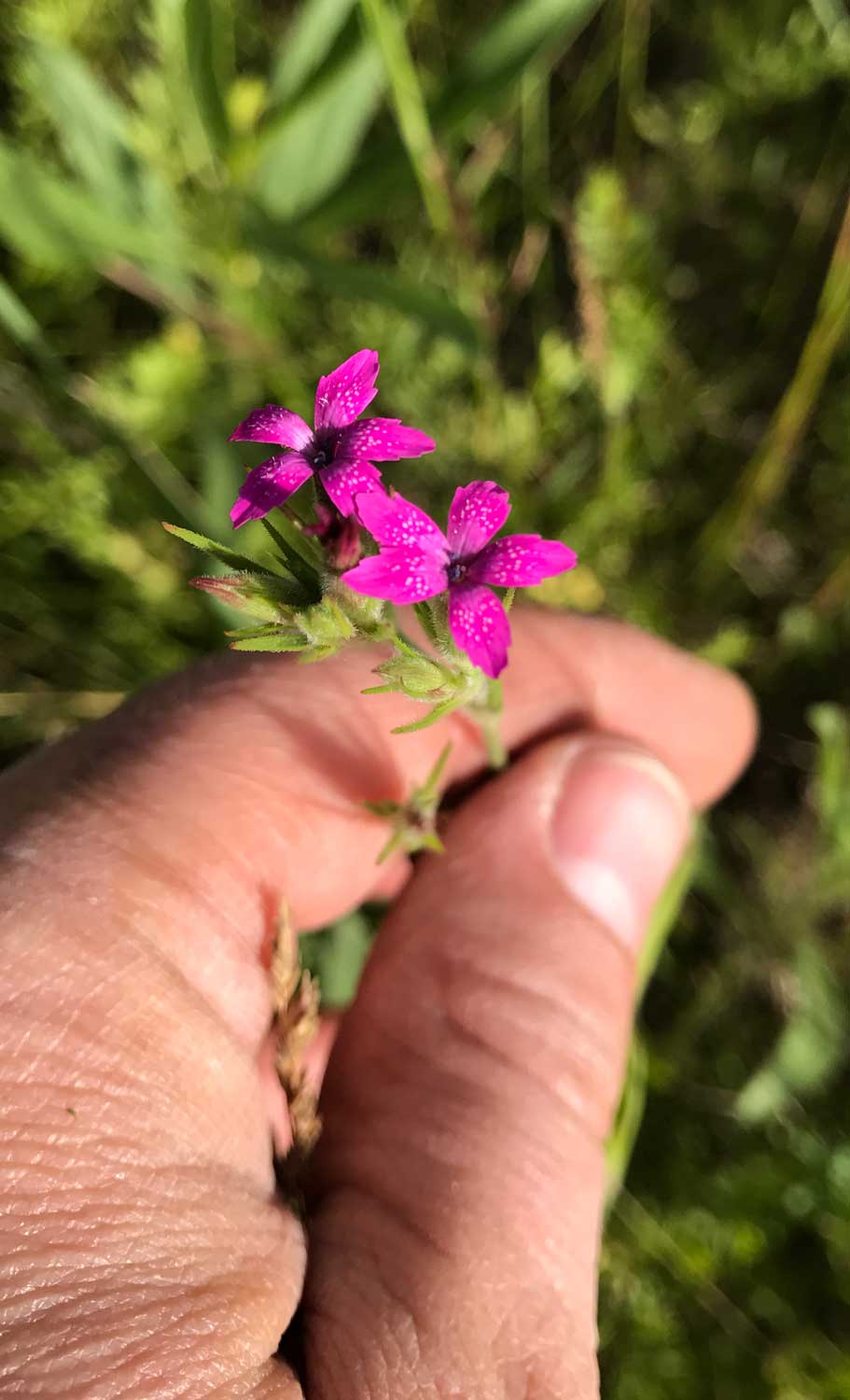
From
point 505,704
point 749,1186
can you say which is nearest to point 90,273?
point 505,704

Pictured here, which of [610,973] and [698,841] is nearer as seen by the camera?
[610,973]

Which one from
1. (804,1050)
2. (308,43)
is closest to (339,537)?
(308,43)

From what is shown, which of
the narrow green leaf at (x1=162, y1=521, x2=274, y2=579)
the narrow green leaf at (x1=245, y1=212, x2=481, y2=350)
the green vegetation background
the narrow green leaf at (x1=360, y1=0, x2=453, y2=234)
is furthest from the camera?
the green vegetation background

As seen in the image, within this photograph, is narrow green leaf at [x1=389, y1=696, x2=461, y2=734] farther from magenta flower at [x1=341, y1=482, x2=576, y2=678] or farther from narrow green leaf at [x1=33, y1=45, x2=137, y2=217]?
narrow green leaf at [x1=33, y1=45, x2=137, y2=217]

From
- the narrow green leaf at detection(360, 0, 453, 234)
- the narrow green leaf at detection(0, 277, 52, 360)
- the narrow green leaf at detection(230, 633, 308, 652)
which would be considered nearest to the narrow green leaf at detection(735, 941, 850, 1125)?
the narrow green leaf at detection(230, 633, 308, 652)

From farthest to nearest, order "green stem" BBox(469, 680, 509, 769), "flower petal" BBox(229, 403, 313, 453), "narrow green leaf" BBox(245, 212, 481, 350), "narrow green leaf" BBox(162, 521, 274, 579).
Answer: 1. "narrow green leaf" BBox(245, 212, 481, 350)
2. "green stem" BBox(469, 680, 509, 769)
3. "flower petal" BBox(229, 403, 313, 453)
4. "narrow green leaf" BBox(162, 521, 274, 579)

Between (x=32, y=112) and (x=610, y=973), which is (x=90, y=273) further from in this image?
(x=610, y=973)

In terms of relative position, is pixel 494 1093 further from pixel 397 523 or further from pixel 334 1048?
pixel 397 523
